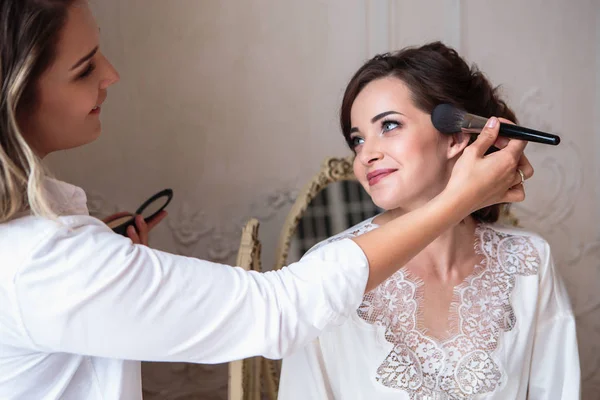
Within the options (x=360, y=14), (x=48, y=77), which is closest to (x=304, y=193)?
(x=360, y=14)

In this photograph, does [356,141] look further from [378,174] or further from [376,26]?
[376,26]

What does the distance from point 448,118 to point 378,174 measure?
0.20m

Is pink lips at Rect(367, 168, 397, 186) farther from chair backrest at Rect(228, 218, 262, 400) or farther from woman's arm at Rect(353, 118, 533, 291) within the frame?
chair backrest at Rect(228, 218, 262, 400)

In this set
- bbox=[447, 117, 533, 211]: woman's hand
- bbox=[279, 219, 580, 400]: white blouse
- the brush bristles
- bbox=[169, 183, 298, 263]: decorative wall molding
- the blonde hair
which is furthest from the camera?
bbox=[169, 183, 298, 263]: decorative wall molding

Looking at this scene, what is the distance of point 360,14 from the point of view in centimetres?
199

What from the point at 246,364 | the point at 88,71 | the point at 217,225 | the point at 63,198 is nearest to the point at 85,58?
the point at 88,71

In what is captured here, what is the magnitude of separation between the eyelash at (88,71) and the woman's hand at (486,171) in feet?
1.86

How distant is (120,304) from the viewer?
31.0 inches

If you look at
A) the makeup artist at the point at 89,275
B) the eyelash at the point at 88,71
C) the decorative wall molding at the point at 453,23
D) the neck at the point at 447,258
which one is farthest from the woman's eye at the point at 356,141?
the decorative wall molding at the point at 453,23

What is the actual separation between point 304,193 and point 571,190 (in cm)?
121

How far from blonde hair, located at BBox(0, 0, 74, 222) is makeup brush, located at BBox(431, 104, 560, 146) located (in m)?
0.70

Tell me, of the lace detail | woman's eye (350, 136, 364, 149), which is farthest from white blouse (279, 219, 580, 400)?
woman's eye (350, 136, 364, 149)

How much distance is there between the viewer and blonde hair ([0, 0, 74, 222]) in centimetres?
77

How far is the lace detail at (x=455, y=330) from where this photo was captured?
127 centimetres
